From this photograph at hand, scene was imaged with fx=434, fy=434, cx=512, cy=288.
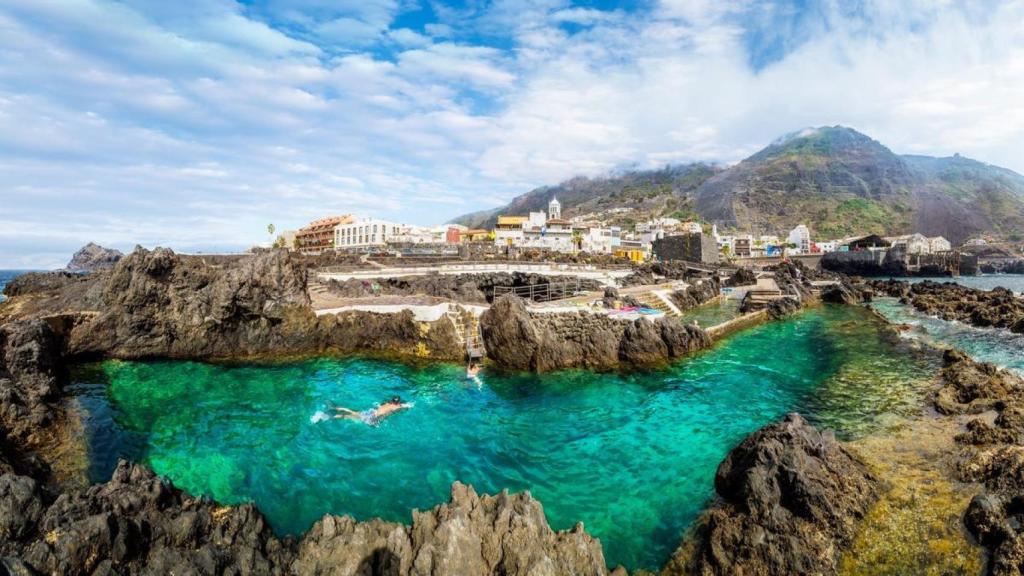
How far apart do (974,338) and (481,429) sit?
2895 centimetres

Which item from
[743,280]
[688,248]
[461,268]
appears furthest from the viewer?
[688,248]

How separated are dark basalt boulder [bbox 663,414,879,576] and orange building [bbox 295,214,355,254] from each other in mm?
91050

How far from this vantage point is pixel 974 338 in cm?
2420

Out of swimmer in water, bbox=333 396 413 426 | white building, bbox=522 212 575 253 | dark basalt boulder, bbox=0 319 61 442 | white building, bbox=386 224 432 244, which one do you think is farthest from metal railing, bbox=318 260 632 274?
white building, bbox=522 212 575 253

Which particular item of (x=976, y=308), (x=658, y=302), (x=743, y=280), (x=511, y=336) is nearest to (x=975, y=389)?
(x=511, y=336)

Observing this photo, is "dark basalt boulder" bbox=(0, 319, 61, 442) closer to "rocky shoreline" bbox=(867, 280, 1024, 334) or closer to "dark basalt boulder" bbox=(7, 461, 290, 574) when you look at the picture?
"dark basalt boulder" bbox=(7, 461, 290, 574)

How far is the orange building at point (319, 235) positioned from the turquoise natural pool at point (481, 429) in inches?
2993

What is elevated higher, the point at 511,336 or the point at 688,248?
the point at 688,248

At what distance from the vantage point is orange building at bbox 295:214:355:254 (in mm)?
90713

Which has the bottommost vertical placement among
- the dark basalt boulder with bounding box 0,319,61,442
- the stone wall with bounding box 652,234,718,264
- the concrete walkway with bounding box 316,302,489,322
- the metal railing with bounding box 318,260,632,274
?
the dark basalt boulder with bounding box 0,319,61,442

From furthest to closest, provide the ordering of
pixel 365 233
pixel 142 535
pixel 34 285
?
pixel 365 233
pixel 34 285
pixel 142 535

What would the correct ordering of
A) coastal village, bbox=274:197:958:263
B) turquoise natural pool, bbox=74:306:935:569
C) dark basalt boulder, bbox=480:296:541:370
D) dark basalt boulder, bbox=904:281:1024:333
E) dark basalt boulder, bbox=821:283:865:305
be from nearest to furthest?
turquoise natural pool, bbox=74:306:935:569 < dark basalt boulder, bbox=480:296:541:370 < dark basalt boulder, bbox=904:281:1024:333 < dark basalt boulder, bbox=821:283:865:305 < coastal village, bbox=274:197:958:263

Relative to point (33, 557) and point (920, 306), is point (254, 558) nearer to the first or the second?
point (33, 557)

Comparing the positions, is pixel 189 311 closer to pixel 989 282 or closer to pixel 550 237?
pixel 550 237
